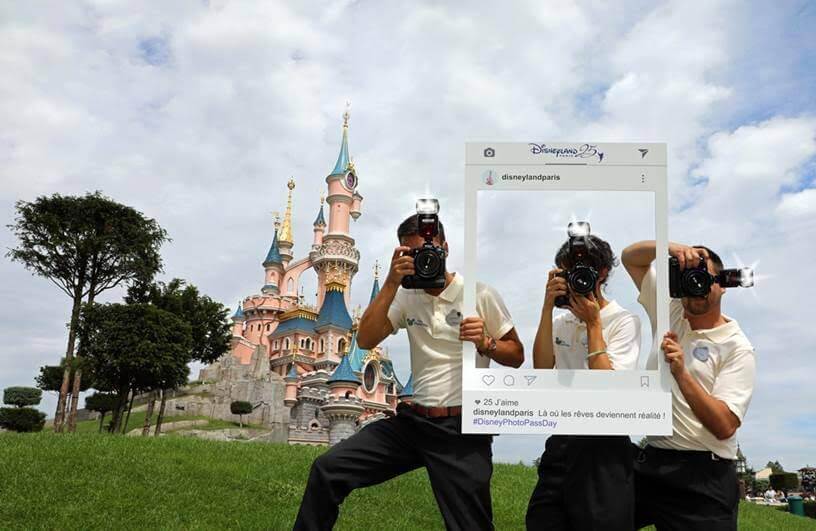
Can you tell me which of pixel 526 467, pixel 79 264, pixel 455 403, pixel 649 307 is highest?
pixel 79 264

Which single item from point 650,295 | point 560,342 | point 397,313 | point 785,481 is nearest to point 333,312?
point 785,481

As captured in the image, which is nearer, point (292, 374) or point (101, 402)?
point (101, 402)

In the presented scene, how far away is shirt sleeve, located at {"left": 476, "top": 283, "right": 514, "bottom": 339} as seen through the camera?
4.08 meters

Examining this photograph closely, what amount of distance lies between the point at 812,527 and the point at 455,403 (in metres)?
11.5

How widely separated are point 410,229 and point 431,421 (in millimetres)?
1208

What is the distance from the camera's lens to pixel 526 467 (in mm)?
12500

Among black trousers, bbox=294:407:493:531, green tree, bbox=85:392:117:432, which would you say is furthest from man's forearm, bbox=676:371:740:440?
green tree, bbox=85:392:117:432

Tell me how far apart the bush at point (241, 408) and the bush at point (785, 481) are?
111 feet

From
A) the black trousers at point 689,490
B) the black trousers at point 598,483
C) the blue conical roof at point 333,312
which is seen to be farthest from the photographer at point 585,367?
the blue conical roof at point 333,312

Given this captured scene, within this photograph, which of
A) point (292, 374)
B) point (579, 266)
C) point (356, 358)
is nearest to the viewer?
point (579, 266)

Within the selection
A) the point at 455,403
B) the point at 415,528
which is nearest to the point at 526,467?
the point at 415,528

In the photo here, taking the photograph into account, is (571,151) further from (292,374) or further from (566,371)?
(292,374)

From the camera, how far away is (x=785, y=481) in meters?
27.8

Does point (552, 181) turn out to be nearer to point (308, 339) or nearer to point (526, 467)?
Result: point (526, 467)
